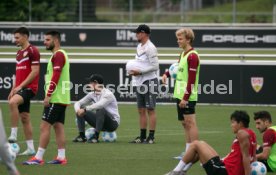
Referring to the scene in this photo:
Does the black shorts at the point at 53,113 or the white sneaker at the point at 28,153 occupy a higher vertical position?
the black shorts at the point at 53,113

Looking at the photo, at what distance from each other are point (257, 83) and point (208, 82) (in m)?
1.34

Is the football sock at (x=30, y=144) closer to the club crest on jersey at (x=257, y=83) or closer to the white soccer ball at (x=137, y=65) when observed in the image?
the white soccer ball at (x=137, y=65)

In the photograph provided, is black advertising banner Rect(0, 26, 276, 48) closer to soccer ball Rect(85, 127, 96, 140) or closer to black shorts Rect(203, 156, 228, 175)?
soccer ball Rect(85, 127, 96, 140)

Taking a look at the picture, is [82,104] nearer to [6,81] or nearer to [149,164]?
[149,164]

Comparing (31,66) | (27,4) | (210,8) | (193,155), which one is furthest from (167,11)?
(193,155)

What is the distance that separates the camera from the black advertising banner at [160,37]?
35062 mm

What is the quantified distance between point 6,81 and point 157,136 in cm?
712

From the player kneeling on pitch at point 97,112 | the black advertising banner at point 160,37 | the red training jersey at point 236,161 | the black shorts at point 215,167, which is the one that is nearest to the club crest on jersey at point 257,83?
the player kneeling on pitch at point 97,112

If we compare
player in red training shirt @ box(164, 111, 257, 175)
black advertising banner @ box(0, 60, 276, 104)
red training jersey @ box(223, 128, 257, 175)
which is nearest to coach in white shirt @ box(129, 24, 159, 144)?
player in red training shirt @ box(164, 111, 257, 175)

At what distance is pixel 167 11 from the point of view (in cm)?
4112

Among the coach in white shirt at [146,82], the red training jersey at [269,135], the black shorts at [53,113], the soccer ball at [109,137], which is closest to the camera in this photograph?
the red training jersey at [269,135]

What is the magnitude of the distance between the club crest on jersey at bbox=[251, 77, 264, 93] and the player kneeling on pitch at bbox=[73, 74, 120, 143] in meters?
7.11

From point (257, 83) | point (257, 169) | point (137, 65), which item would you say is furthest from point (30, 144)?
point (257, 83)

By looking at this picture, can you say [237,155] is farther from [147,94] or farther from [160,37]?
[160,37]
